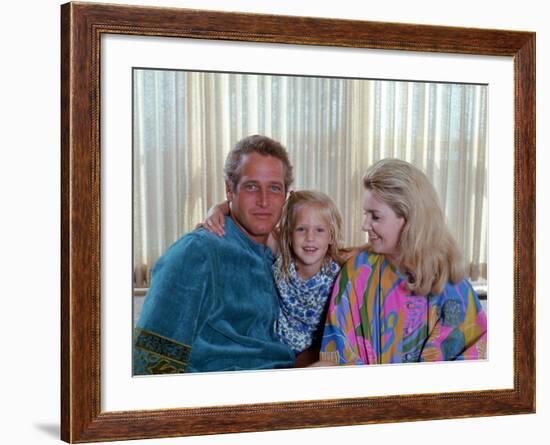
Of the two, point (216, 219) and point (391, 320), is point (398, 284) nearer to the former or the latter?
point (391, 320)

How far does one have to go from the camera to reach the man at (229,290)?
239 centimetres

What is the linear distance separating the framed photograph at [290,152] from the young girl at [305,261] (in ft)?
0.13

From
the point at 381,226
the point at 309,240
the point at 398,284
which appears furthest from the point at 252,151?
the point at 398,284

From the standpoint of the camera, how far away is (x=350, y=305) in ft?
8.34

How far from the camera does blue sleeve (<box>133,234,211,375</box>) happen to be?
2.38m

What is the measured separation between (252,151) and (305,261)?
261 mm

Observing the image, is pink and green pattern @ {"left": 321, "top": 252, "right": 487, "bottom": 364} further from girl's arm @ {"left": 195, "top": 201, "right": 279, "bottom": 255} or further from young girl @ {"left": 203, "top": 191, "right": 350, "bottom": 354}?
girl's arm @ {"left": 195, "top": 201, "right": 279, "bottom": 255}

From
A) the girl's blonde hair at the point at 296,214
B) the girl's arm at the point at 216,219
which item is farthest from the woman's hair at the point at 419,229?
the girl's arm at the point at 216,219

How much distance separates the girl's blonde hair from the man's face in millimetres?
19

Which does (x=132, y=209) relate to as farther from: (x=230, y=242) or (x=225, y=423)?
(x=225, y=423)

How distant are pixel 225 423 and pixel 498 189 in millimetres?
811

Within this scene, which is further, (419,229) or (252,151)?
(419,229)

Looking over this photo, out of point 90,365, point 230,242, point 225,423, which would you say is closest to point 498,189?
point 230,242

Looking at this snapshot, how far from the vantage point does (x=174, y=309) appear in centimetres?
240
